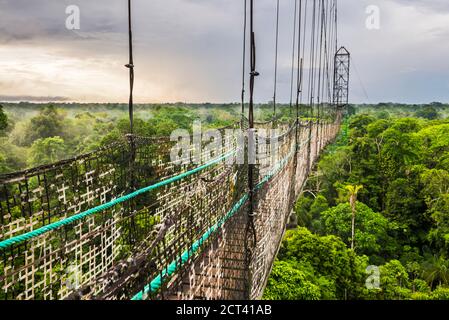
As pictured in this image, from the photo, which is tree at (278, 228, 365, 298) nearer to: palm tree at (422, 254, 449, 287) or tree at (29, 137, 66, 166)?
palm tree at (422, 254, 449, 287)

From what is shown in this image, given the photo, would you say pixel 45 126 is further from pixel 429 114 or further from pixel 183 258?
pixel 429 114

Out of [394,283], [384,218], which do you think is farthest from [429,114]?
[394,283]

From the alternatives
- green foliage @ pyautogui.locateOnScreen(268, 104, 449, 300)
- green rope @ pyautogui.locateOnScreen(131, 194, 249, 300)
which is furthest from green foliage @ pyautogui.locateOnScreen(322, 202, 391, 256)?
green rope @ pyautogui.locateOnScreen(131, 194, 249, 300)

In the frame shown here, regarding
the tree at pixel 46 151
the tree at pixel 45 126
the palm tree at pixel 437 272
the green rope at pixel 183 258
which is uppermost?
the tree at pixel 45 126

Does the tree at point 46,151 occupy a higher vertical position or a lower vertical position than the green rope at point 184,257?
lower

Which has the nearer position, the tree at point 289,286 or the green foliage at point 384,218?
the tree at point 289,286

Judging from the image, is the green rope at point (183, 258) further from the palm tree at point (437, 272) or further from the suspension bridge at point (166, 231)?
the palm tree at point (437, 272)

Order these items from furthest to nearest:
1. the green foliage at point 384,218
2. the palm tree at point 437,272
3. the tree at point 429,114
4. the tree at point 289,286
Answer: the tree at point 429,114 < the palm tree at point 437,272 < the green foliage at point 384,218 < the tree at point 289,286

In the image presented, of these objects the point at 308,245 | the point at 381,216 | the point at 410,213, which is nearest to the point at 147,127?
the point at 308,245

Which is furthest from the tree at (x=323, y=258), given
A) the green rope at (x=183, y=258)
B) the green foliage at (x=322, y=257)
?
the green rope at (x=183, y=258)

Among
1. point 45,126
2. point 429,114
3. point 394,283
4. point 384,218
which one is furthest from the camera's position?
point 429,114

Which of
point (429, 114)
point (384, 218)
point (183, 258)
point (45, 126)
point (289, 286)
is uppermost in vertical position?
point (429, 114)

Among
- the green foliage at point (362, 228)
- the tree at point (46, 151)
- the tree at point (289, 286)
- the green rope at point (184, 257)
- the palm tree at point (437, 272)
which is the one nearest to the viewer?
the green rope at point (184, 257)
